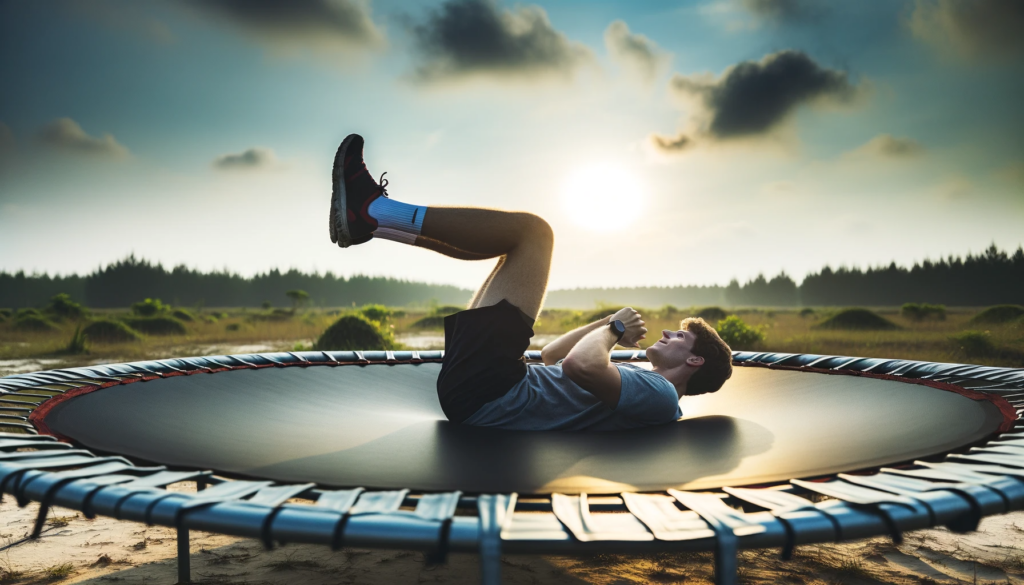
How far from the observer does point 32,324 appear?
11.3m

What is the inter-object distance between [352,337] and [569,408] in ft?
16.1

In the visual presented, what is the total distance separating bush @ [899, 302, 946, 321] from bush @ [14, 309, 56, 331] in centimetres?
1766

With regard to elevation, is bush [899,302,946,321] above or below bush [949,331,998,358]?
above

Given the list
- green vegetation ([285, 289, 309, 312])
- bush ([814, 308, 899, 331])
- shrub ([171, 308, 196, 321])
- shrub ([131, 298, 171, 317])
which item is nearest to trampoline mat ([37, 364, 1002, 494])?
bush ([814, 308, 899, 331])

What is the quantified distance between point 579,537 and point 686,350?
1.05 m

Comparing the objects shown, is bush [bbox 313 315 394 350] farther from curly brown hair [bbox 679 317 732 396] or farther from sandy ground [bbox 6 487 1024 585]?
curly brown hair [bbox 679 317 732 396]

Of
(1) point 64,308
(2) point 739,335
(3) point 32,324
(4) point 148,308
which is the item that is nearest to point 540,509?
(2) point 739,335

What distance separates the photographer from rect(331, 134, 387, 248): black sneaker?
5.03ft

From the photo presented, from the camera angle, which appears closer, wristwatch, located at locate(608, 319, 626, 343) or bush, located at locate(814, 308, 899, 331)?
wristwatch, located at locate(608, 319, 626, 343)

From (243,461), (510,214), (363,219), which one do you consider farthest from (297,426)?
(510,214)

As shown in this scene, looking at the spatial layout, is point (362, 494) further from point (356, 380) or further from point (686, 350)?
point (356, 380)

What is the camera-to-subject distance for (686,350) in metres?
1.65

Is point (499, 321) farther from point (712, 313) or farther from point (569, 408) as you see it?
point (712, 313)

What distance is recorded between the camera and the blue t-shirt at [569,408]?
4.98ft
